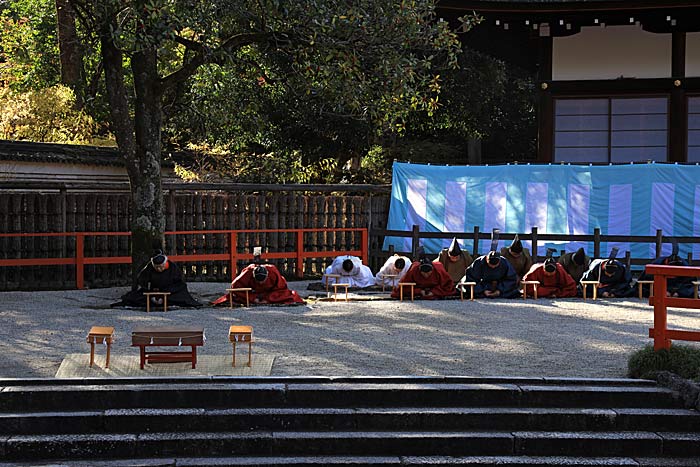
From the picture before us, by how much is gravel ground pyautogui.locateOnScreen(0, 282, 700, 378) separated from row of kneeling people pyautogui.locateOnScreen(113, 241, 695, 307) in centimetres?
40

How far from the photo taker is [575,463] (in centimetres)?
801

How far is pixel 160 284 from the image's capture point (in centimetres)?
1416

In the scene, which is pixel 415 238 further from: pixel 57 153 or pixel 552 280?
pixel 57 153

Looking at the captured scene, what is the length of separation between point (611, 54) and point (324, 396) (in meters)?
13.4

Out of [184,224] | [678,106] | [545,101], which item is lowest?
[184,224]

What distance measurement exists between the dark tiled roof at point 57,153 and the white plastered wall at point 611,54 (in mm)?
8791

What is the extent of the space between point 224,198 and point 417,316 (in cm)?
668

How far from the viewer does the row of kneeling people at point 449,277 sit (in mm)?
14328

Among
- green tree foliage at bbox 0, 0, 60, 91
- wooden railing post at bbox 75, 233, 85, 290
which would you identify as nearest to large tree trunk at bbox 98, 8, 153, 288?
wooden railing post at bbox 75, 233, 85, 290

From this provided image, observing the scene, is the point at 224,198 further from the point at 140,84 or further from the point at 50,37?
the point at 50,37

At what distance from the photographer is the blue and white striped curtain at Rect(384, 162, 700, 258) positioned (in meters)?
18.5

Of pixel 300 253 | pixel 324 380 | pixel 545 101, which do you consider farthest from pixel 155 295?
pixel 545 101

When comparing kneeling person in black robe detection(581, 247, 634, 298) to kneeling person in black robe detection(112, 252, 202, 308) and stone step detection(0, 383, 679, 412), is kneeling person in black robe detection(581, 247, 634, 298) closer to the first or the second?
kneeling person in black robe detection(112, 252, 202, 308)

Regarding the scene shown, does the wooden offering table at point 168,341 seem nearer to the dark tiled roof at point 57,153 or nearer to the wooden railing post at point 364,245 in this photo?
the dark tiled roof at point 57,153
